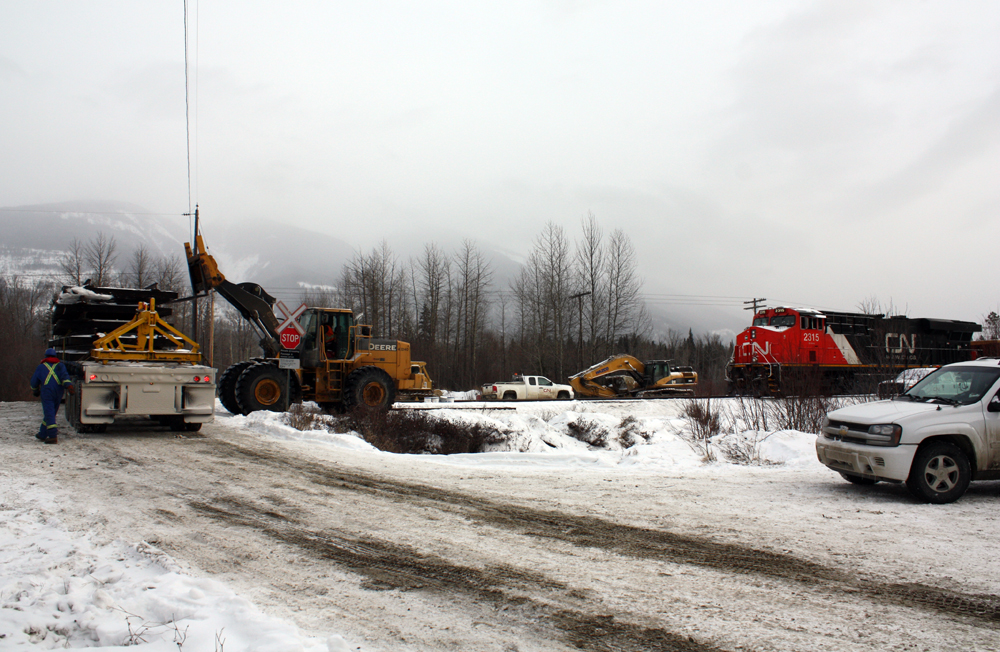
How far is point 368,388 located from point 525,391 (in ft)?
56.7

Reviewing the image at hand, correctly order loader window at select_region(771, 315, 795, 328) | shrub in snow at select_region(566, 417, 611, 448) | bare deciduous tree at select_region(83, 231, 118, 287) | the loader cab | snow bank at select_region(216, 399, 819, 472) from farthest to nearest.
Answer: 1. bare deciduous tree at select_region(83, 231, 118, 287)
2. loader window at select_region(771, 315, 795, 328)
3. the loader cab
4. shrub in snow at select_region(566, 417, 611, 448)
5. snow bank at select_region(216, 399, 819, 472)

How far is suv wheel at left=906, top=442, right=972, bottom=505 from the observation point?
7.31 m

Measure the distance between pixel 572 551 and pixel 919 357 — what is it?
30228 millimetres

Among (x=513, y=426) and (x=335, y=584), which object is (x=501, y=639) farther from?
(x=513, y=426)

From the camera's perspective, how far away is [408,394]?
20.6 meters

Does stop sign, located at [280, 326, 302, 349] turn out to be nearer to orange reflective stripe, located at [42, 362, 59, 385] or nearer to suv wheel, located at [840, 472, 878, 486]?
orange reflective stripe, located at [42, 362, 59, 385]

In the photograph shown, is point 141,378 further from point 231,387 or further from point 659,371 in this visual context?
point 659,371

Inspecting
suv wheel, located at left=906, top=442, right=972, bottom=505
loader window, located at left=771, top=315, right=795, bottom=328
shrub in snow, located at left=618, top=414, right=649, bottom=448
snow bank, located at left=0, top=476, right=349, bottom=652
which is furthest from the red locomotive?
snow bank, located at left=0, top=476, right=349, bottom=652

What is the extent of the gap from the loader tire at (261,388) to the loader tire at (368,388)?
179 centimetres

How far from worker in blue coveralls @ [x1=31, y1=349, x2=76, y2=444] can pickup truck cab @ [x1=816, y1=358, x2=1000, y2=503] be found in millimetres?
12994

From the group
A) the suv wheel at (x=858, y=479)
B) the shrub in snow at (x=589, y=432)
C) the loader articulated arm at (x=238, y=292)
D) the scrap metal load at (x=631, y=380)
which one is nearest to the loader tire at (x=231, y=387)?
the loader articulated arm at (x=238, y=292)

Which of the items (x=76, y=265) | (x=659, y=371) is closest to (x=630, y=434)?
(x=659, y=371)

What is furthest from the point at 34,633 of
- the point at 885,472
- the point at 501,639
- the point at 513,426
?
the point at 513,426

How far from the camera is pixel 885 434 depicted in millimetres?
7543
